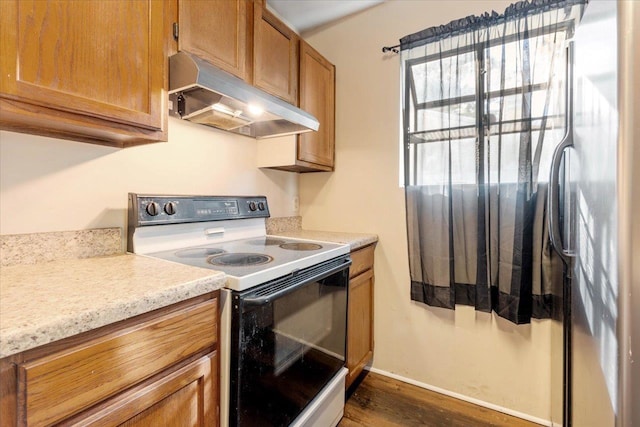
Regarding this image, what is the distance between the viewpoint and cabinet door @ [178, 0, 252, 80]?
119cm

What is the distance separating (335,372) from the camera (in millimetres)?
1502

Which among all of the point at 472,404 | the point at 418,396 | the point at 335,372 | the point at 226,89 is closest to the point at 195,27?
the point at 226,89

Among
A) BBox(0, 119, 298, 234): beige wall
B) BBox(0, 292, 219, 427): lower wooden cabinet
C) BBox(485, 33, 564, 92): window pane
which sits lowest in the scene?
BBox(0, 292, 219, 427): lower wooden cabinet

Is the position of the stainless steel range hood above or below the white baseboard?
above

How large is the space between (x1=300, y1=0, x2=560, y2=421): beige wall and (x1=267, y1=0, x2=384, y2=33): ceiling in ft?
0.21

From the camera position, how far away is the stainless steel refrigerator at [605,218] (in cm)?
66

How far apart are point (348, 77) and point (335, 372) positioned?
192 cm

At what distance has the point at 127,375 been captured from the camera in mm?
688

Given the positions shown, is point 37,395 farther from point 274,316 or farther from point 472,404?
point 472,404

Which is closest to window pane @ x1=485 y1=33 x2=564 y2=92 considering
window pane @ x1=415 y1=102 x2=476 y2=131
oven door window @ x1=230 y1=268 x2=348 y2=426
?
window pane @ x1=415 y1=102 x2=476 y2=131

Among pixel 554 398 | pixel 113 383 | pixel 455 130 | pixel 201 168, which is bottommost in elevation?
pixel 554 398

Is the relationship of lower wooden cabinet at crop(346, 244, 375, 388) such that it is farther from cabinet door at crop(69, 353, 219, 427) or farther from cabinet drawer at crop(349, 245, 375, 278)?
cabinet door at crop(69, 353, 219, 427)

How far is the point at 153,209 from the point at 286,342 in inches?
31.2

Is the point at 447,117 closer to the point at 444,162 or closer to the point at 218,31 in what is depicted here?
the point at 444,162
